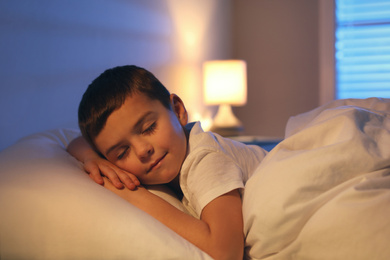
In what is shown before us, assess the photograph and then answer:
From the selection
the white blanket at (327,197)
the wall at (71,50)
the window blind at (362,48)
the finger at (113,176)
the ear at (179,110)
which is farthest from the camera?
the window blind at (362,48)

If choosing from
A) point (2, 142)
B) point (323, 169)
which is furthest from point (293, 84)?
point (323, 169)

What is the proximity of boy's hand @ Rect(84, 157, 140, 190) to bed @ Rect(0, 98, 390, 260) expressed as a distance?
0.33 ft

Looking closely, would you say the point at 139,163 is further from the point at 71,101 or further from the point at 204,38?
the point at 204,38

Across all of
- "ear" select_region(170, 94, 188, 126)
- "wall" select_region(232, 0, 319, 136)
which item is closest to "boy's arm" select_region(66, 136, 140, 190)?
"ear" select_region(170, 94, 188, 126)

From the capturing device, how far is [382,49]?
3883 millimetres

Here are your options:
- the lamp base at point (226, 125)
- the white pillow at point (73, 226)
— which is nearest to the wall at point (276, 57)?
the lamp base at point (226, 125)

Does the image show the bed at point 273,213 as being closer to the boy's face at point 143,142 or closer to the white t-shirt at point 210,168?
the white t-shirt at point 210,168

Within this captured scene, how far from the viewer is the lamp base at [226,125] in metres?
3.28

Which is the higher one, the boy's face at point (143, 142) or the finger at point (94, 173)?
the boy's face at point (143, 142)

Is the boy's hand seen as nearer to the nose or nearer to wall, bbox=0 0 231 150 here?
the nose

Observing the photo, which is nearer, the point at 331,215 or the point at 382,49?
the point at 331,215

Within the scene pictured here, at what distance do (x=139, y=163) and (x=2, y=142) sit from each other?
0.74 meters

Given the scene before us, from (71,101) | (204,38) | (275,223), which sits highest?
(204,38)

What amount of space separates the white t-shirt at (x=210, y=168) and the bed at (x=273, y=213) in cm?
7
